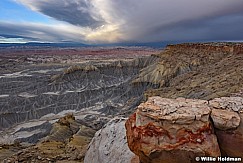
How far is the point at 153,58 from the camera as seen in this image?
54125 millimetres

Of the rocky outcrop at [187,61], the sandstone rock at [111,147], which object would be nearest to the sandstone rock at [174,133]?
the sandstone rock at [111,147]

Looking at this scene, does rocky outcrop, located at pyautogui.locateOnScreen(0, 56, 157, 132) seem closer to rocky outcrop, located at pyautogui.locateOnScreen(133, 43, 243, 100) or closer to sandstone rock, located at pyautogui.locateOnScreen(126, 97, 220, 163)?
rocky outcrop, located at pyautogui.locateOnScreen(133, 43, 243, 100)

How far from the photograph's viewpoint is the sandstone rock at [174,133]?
490 cm

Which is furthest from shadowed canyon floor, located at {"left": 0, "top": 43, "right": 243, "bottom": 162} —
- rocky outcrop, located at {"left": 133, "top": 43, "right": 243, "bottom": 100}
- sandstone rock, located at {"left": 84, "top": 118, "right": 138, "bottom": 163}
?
sandstone rock, located at {"left": 84, "top": 118, "right": 138, "bottom": 163}

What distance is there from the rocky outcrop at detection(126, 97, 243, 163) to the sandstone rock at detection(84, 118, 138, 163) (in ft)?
5.42

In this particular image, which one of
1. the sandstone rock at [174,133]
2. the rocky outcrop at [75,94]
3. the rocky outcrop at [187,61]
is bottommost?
the rocky outcrop at [75,94]

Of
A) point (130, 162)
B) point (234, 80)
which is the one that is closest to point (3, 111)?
point (234, 80)

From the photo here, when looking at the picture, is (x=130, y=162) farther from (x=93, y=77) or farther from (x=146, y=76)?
(x=93, y=77)

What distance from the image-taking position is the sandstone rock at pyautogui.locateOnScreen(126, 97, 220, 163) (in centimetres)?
490

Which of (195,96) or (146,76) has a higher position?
(195,96)

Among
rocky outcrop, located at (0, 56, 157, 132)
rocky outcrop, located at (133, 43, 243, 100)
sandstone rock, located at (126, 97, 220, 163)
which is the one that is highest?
sandstone rock, located at (126, 97, 220, 163)

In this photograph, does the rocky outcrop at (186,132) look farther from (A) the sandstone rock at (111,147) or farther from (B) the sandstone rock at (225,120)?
(A) the sandstone rock at (111,147)

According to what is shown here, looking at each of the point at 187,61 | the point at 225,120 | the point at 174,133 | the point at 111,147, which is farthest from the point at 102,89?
the point at 225,120

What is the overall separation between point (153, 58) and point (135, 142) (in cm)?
4953
